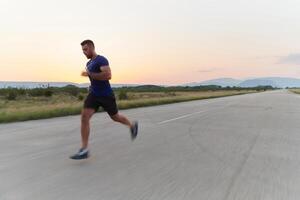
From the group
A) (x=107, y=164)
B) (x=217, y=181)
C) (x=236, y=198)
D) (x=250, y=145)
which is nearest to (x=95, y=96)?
(x=107, y=164)

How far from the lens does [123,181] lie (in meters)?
5.65

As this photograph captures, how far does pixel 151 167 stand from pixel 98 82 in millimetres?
1712

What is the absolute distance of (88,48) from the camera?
23.3 ft

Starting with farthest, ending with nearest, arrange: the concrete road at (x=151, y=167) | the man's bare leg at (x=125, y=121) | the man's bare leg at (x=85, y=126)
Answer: the man's bare leg at (x=125, y=121), the man's bare leg at (x=85, y=126), the concrete road at (x=151, y=167)

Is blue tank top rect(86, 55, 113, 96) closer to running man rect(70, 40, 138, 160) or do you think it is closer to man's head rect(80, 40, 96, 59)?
running man rect(70, 40, 138, 160)

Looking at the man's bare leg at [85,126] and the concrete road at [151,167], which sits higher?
the man's bare leg at [85,126]

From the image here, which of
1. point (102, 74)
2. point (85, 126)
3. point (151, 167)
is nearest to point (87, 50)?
point (102, 74)

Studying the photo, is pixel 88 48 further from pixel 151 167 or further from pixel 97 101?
pixel 151 167

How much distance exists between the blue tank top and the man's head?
119mm

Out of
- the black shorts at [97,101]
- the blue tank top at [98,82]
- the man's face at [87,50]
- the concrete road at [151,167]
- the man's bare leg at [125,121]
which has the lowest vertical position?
the concrete road at [151,167]

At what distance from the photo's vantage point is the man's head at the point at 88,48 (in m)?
7.07

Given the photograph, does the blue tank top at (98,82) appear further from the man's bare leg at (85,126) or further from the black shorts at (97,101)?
the man's bare leg at (85,126)

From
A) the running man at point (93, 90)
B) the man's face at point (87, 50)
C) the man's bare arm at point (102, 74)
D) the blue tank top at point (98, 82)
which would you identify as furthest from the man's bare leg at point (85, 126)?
the man's face at point (87, 50)

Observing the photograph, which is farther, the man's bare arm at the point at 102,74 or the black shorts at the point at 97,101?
the black shorts at the point at 97,101
